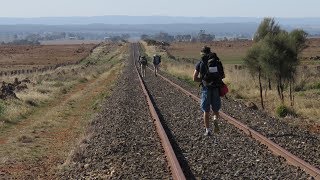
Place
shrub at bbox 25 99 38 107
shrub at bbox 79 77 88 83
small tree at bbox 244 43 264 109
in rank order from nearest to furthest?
shrub at bbox 25 99 38 107, small tree at bbox 244 43 264 109, shrub at bbox 79 77 88 83

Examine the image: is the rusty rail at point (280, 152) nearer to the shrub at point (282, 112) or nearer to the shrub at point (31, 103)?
the shrub at point (282, 112)

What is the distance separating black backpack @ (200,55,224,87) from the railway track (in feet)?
4.41

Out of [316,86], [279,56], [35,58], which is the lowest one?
[35,58]

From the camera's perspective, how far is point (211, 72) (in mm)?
11852

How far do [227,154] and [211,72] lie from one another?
7.26 feet

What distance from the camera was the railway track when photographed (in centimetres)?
892

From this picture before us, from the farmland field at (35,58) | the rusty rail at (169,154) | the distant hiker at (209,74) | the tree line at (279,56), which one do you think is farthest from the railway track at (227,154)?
the farmland field at (35,58)

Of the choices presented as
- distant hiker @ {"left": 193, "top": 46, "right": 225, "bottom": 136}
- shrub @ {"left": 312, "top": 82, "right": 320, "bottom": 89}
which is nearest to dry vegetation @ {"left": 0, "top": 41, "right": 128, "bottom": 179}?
distant hiker @ {"left": 193, "top": 46, "right": 225, "bottom": 136}

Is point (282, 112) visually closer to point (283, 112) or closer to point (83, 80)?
point (283, 112)

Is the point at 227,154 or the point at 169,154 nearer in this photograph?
the point at 169,154

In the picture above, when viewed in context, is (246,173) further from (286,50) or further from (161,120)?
(286,50)

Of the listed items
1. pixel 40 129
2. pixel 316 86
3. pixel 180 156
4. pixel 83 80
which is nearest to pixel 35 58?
pixel 83 80

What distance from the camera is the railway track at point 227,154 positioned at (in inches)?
351

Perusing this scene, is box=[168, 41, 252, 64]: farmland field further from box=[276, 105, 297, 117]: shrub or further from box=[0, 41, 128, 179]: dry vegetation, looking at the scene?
box=[276, 105, 297, 117]: shrub
